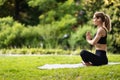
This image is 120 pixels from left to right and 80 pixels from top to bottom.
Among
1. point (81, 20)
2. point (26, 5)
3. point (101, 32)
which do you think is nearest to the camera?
point (101, 32)

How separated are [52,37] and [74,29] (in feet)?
5.80

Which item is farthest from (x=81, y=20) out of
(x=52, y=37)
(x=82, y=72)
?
(x=82, y=72)

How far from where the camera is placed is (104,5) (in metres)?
19.7

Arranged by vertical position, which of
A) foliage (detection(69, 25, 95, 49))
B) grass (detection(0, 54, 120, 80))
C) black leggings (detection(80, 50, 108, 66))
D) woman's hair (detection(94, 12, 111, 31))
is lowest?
foliage (detection(69, 25, 95, 49))

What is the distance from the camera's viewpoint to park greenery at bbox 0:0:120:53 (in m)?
18.2

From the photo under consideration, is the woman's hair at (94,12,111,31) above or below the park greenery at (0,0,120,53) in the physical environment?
above

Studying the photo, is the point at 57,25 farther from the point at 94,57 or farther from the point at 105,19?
the point at 94,57

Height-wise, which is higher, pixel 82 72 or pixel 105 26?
pixel 105 26

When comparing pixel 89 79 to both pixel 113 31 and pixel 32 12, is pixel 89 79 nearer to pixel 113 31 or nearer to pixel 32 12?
pixel 113 31

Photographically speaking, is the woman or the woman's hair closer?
the woman

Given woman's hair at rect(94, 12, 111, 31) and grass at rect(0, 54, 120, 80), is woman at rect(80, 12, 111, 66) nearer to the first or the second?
woman's hair at rect(94, 12, 111, 31)

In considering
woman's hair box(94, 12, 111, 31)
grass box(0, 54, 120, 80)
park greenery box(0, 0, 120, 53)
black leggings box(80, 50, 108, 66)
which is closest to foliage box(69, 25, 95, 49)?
park greenery box(0, 0, 120, 53)

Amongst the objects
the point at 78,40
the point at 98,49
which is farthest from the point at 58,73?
the point at 78,40

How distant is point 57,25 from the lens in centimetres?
1919
